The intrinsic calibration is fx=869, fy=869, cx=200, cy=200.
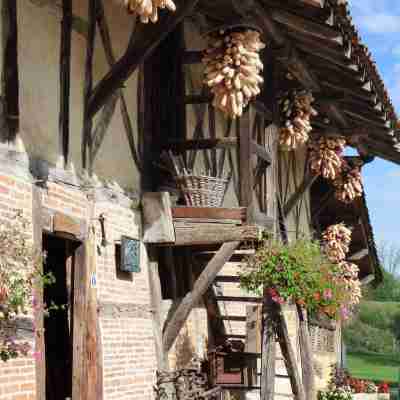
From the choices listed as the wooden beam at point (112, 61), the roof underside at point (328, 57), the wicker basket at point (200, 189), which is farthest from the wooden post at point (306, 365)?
the wooden beam at point (112, 61)

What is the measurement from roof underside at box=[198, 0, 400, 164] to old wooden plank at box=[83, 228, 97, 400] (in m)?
2.49

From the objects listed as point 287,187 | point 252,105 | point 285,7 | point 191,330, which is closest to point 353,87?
point 252,105

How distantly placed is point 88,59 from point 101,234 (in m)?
1.52

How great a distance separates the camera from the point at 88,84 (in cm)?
751

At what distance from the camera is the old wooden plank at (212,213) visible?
837cm

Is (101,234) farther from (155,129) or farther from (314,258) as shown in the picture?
(314,258)

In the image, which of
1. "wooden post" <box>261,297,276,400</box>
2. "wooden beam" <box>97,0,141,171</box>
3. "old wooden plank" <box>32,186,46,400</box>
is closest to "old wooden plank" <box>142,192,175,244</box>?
"wooden beam" <box>97,0,141,171</box>

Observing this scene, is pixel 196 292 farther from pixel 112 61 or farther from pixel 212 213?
pixel 112 61

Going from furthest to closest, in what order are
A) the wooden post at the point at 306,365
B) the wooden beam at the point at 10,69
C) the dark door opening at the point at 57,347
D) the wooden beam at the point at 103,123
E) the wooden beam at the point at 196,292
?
1. the wooden post at the point at 306,365
2. the wooden beam at the point at 196,292
3. the dark door opening at the point at 57,347
4. the wooden beam at the point at 103,123
5. the wooden beam at the point at 10,69

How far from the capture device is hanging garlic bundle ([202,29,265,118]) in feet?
24.5

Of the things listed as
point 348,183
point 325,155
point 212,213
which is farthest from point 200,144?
point 348,183

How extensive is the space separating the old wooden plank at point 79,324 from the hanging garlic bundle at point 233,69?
5.78 feet

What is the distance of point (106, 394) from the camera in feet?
24.1

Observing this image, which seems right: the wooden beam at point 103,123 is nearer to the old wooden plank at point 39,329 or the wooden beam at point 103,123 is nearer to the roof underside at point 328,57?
the roof underside at point 328,57
